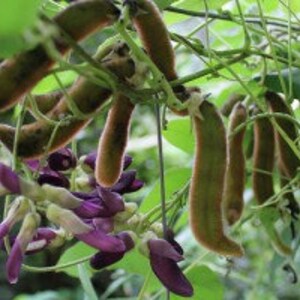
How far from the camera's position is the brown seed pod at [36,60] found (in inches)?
19.2

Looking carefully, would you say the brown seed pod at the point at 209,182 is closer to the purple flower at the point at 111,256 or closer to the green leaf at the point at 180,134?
the purple flower at the point at 111,256

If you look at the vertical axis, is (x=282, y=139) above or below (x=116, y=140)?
below

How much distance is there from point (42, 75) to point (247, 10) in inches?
26.6

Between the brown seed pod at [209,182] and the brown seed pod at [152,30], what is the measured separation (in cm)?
5

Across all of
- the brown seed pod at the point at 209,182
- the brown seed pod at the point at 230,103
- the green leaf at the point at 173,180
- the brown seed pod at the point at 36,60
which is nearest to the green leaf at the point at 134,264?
the green leaf at the point at 173,180

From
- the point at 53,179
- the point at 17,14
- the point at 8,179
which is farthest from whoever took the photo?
the point at 53,179

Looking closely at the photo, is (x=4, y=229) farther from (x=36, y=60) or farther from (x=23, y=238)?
(x=36, y=60)

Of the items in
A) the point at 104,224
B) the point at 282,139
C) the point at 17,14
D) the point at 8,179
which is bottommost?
the point at 282,139

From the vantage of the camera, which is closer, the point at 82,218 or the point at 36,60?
the point at 36,60

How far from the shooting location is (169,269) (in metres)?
0.64

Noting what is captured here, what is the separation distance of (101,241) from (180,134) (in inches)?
15.5

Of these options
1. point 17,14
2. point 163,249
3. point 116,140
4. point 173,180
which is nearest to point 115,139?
point 116,140

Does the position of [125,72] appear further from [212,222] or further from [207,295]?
[207,295]

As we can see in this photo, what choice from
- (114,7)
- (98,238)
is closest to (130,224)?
(98,238)
